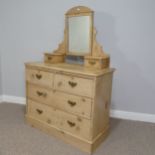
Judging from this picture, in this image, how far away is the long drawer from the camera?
188 centimetres

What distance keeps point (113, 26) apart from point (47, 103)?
1.36 m

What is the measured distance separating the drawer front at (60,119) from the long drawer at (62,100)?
67 millimetres

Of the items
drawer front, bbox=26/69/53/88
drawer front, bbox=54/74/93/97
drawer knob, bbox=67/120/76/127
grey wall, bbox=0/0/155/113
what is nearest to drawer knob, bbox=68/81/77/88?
drawer front, bbox=54/74/93/97

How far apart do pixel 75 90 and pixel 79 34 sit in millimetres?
767

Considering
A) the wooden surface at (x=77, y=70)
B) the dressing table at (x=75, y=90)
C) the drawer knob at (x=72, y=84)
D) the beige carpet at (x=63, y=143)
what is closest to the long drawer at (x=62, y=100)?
the dressing table at (x=75, y=90)

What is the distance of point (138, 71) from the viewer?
2.52 metres

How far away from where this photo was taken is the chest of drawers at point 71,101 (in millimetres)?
1856

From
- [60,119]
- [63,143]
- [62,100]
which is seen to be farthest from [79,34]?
[63,143]

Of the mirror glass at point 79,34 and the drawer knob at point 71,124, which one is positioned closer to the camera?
the drawer knob at point 71,124

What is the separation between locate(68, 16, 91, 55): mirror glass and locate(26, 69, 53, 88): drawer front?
0.48 metres

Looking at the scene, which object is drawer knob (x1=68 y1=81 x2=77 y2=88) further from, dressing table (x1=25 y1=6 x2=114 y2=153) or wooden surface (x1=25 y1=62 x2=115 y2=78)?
wooden surface (x1=25 y1=62 x2=115 y2=78)

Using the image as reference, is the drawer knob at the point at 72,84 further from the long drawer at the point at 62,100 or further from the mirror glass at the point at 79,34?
the mirror glass at the point at 79,34

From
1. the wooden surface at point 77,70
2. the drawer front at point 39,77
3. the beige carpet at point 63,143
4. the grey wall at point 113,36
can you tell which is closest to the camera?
the wooden surface at point 77,70

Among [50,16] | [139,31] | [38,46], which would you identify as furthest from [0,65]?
[139,31]
